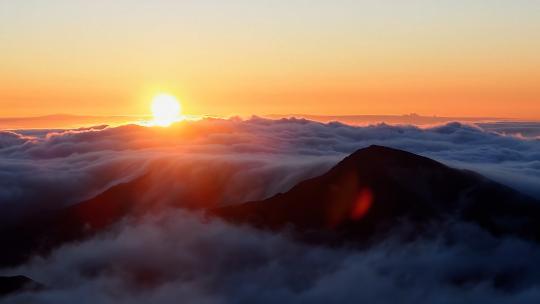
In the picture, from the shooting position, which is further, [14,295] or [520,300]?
[520,300]

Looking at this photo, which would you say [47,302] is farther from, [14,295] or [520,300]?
[520,300]

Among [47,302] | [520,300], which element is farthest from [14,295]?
[520,300]

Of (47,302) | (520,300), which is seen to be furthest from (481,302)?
(47,302)

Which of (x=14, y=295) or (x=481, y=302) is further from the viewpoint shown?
(x=481, y=302)

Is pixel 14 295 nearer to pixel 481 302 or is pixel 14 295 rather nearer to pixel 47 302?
pixel 47 302

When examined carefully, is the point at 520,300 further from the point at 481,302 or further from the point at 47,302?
the point at 47,302

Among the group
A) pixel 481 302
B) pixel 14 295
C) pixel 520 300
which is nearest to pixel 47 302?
pixel 14 295
